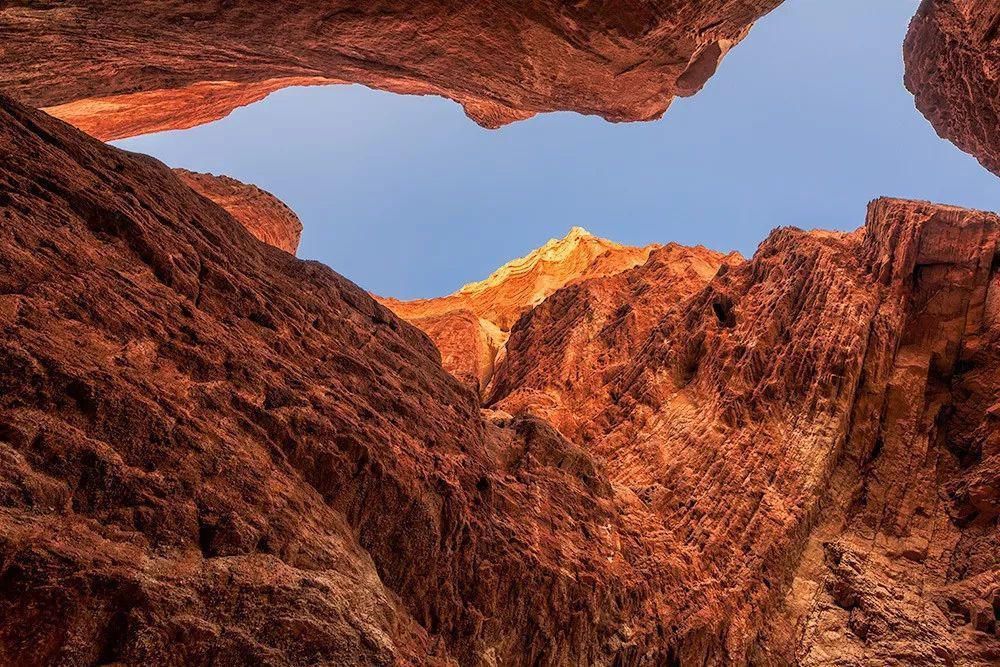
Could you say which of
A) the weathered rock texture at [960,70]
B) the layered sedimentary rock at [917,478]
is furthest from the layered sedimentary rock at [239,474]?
the weathered rock texture at [960,70]

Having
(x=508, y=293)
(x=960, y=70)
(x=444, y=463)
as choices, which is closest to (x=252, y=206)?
(x=508, y=293)

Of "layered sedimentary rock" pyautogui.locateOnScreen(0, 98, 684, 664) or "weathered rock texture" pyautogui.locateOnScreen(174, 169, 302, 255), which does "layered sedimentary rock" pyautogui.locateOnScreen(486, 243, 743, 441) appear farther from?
"weathered rock texture" pyautogui.locateOnScreen(174, 169, 302, 255)

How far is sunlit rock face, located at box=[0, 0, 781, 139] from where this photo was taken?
17.0 meters

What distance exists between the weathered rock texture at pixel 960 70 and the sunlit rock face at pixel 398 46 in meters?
5.51

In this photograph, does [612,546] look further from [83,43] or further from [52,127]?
[83,43]

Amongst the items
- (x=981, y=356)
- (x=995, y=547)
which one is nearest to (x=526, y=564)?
(x=995, y=547)

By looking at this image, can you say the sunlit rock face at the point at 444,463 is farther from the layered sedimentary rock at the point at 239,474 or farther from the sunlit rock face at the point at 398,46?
the sunlit rock face at the point at 398,46

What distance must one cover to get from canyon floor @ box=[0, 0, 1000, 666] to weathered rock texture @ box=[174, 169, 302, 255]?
559cm

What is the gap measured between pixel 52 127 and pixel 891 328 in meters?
23.7

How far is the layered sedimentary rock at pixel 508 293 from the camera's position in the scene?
144 feet

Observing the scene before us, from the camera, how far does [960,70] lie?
20250 millimetres

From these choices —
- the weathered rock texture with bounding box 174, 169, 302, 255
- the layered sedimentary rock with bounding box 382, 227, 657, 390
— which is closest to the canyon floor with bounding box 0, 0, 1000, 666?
the weathered rock texture with bounding box 174, 169, 302, 255

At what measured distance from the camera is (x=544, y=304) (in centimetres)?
3719

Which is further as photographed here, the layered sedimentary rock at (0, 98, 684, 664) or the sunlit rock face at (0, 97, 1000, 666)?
the sunlit rock face at (0, 97, 1000, 666)
